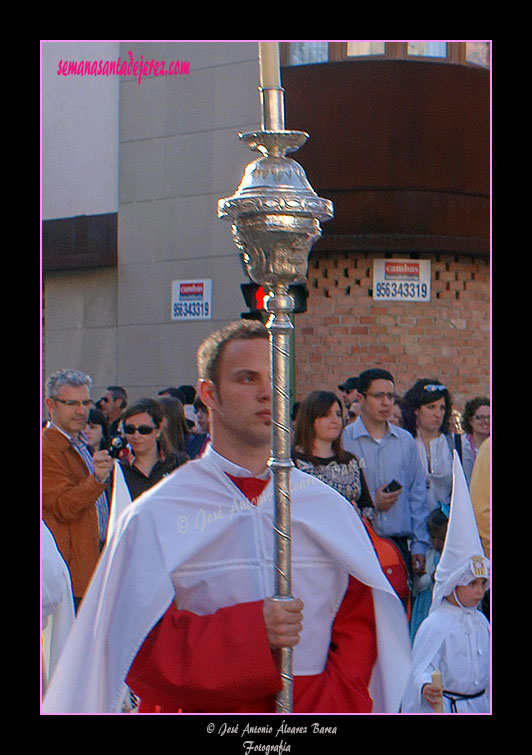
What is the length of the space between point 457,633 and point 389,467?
4.50ft

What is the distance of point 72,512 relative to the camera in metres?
5.27

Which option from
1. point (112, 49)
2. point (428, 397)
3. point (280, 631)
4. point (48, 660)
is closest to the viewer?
point (280, 631)

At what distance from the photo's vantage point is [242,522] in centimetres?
340

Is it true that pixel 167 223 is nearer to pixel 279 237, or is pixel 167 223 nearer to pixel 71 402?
pixel 71 402

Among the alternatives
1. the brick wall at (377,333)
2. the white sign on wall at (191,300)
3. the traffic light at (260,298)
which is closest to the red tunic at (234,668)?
the traffic light at (260,298)

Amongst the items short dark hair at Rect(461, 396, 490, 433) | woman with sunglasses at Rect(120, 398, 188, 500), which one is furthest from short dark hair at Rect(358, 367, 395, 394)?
woman with sunglasses at Rect(120, 398, 188, 500)

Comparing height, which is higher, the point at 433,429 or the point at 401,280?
the point at 401,280

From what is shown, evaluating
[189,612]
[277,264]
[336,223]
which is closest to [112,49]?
[277,264]

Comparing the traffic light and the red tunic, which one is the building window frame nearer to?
the traffic light

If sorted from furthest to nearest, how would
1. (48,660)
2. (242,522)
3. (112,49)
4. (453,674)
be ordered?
(112,49), (453,674), (48,660), (242,522)

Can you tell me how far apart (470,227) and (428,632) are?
6.14 meters

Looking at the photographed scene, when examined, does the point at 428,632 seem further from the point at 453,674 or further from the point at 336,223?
the point at 336,223

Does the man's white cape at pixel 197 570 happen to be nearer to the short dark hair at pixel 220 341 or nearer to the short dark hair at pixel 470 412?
the short dark hair at pixel 220 341

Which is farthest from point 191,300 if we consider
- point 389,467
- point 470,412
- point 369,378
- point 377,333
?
point 389,467
